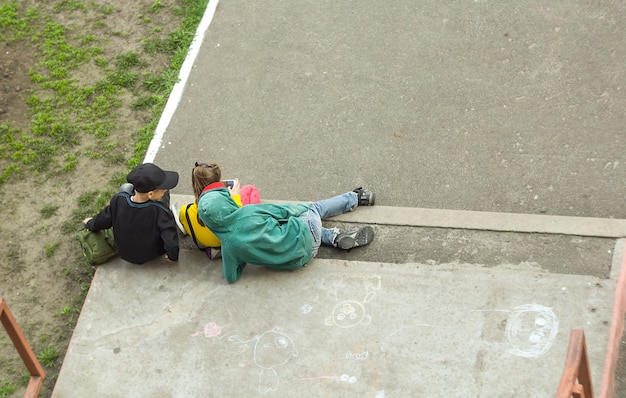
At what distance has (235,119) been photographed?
A: 6.91m

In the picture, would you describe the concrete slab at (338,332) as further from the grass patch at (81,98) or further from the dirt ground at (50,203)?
the grass patch at (81,98)

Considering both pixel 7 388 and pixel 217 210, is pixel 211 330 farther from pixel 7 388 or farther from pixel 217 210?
pixel 7 388

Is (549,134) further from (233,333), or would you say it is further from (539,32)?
(233,333)

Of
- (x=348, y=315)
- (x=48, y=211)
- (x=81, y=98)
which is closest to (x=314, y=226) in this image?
(x=348, y=315)

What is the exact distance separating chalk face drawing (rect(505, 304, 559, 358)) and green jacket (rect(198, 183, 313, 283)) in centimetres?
151

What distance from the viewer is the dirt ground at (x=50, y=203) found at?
573 cm

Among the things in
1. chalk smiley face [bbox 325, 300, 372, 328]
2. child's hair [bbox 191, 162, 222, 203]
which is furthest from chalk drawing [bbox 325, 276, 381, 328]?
child's hair [bbox 191, 162, 222, 203]

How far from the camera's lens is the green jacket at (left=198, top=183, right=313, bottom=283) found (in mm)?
5332

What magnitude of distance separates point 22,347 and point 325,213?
7.87 feet

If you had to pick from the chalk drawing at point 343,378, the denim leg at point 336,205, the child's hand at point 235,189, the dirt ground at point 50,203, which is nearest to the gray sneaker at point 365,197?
the denim leg at point 336,205

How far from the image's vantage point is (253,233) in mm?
5344

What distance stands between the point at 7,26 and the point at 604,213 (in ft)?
20.6

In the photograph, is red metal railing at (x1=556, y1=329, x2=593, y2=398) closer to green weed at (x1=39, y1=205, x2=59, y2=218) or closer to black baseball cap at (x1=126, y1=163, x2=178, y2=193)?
black baseball cap at (x1=126, y1=163, x2=178, y2=193)

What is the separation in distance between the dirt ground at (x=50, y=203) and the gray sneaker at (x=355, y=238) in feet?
6.49
